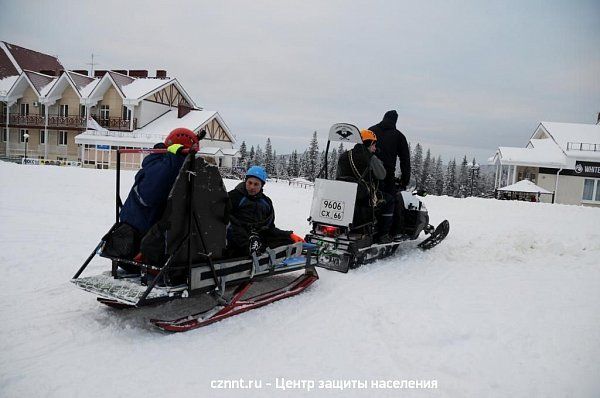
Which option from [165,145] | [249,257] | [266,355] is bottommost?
[266,355]

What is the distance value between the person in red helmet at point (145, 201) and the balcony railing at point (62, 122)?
32445 mm

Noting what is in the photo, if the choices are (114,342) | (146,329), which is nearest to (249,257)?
(146,329)

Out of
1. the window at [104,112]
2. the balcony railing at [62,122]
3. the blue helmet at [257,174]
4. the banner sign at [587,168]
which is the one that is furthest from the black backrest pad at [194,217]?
the window at [104,112]

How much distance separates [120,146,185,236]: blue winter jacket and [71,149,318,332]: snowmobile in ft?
0.48

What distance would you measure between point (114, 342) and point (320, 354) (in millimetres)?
1801

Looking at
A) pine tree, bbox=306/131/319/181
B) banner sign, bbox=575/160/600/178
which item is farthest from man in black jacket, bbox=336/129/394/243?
pine tree, bbox=306/131/319/181

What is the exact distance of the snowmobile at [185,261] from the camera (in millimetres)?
3873

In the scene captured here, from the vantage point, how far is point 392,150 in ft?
25.3

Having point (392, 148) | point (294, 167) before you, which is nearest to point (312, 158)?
point (294, 167)

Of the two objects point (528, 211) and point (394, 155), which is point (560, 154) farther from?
point (394, 155)

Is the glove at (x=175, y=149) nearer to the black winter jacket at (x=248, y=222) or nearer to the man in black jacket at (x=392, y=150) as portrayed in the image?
the black winter jacket at (x=248, y=222)

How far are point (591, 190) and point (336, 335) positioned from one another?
31.0 metres

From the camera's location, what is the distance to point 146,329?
4012 millimetres

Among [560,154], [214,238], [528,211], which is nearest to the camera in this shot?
[214,238]
